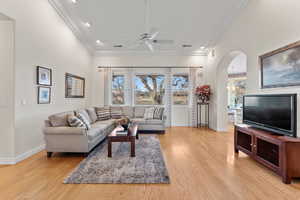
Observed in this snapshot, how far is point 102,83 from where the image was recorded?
7109 mm

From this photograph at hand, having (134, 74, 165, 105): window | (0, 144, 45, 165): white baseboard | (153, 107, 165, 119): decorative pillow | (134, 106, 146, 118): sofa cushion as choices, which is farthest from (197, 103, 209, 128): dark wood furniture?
(0, 144, 45, 165): white baseboard

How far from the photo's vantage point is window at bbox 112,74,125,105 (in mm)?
7164

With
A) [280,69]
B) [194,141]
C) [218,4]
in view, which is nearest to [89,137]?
[194,141]

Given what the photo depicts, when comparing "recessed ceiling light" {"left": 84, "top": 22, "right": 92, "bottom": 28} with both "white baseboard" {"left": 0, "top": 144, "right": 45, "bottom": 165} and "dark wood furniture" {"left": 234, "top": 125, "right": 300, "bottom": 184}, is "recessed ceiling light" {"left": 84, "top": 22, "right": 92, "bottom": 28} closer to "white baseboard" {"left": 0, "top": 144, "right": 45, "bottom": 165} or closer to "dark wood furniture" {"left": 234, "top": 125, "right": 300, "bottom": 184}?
"white baseboard" {"left": 0, "top": 144, "right": 45, "bottom": 165}

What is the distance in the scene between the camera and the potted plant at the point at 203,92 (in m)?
6.52

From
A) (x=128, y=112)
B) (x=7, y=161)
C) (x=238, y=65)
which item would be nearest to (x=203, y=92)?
(x=238, y=65)

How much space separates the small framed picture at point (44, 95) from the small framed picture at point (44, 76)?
124mm

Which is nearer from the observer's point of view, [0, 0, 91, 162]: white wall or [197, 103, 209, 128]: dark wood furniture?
[0, 0, 91, 162]: white wall

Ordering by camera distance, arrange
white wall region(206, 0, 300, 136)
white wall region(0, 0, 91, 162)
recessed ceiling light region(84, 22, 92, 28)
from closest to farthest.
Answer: white wall region(206, 0, 300, 136) → white wall region(0, 0, 91, 162) → recessed ceiling light region(84, 22, 92, 28)

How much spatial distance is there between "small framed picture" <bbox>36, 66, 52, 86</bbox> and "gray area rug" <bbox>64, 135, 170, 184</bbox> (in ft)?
6.60

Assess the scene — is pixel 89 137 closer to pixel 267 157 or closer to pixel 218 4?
pixel 267 157

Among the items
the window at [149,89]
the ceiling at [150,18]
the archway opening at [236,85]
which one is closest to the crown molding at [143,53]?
the ceiling at [150,18]

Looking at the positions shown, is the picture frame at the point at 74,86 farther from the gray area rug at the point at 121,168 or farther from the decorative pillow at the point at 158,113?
the decorative pillow at the point at 158,113

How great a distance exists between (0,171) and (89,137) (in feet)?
4.78
